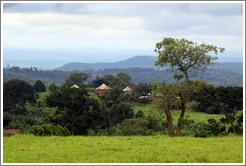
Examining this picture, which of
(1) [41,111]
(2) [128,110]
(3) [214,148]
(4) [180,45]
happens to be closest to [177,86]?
(4) [180,45]

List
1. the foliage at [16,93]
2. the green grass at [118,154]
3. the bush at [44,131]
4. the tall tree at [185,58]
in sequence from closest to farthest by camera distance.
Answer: the green grass at [118,154]
the bush at [44,131]
the tall tree at [185,58]
the foliage at [16,93]

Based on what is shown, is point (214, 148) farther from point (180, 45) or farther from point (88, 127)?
point (88, 127)

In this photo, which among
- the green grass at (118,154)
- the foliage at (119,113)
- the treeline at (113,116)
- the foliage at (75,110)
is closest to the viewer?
the green grass at (118,154)

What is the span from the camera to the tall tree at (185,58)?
16.3m

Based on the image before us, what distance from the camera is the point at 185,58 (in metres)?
16.4

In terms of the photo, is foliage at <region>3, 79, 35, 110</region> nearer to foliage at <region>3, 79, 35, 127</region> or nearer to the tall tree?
foliage at <region>3, 79, 35, 127</region>

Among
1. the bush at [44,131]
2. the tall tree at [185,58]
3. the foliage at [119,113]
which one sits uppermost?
the tall tree at [185,58]

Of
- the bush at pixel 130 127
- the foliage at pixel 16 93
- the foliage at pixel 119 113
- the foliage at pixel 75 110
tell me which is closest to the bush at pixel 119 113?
the foliage at pixel 119 113

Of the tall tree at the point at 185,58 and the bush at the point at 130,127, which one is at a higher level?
the tall tree at the point at 185,58

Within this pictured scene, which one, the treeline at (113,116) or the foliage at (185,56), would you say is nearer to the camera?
the foliage at (185,56)

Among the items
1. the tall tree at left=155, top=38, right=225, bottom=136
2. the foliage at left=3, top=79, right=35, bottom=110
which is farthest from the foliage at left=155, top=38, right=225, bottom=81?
the foliage at left=3, top=79, right=35, bottom=110

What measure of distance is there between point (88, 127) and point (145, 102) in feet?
107

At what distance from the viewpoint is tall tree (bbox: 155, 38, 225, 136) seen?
1633 cm

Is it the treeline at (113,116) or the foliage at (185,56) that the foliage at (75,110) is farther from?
the foliage at (185,56)
